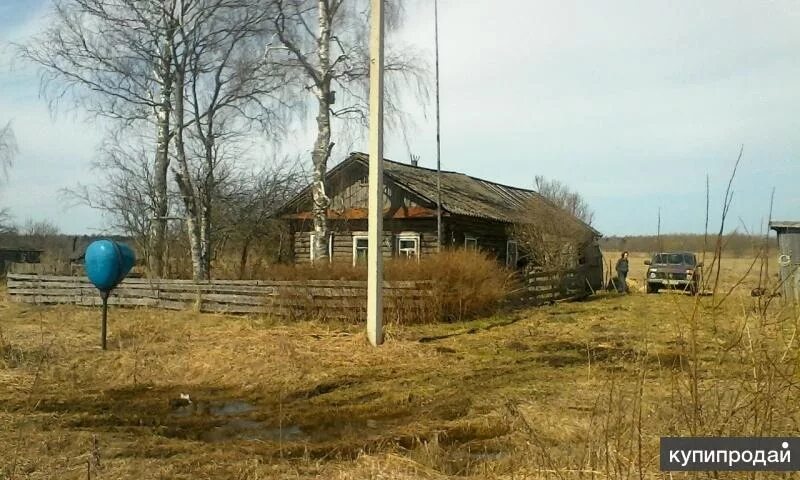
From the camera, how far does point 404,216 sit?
931 inches

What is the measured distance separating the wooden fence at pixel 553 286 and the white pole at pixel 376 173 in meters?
9.04

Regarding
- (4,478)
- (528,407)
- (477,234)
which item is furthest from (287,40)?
(4,478)

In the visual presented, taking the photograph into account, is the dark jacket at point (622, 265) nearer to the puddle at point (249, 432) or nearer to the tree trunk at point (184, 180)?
the tree trunk at point (184, 180)

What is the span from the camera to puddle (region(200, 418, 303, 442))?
6.91 m

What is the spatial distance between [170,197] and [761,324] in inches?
935

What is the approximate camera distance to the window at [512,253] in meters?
28.6

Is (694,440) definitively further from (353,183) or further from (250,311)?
(353,183)

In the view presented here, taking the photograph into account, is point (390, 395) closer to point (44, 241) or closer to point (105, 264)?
point (105, 264)

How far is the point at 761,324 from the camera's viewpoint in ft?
12.4

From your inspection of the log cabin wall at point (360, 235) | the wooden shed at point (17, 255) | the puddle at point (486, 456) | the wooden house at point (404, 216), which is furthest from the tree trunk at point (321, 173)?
the wooden shed at point (17, 255)

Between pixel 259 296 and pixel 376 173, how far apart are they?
5.97 m

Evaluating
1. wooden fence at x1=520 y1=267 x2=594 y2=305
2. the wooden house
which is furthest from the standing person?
the wooden house
